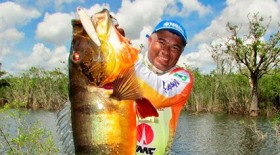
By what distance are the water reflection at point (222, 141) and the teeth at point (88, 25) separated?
1768 cm

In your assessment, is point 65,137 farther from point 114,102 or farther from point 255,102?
point 255,102

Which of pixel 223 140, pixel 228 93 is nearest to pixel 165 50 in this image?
pixel 223 140

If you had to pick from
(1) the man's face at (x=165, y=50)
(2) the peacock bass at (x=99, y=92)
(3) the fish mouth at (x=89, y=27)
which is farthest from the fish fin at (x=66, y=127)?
(1) the man's face at (x=165, y=50)

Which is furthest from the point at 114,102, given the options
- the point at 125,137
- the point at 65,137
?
the point at 65,137

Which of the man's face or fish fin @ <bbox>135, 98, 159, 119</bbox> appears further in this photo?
the man's face

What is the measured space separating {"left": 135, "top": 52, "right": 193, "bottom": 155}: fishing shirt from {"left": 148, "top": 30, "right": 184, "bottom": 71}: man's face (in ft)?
0.16

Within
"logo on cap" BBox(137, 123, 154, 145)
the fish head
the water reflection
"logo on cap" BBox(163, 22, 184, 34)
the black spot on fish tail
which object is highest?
"logo on cap" BBox(163, 22, 184, 34)

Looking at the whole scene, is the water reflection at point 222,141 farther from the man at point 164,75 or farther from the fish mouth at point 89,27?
the fish mouth at point 89,27

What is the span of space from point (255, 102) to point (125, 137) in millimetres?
45643

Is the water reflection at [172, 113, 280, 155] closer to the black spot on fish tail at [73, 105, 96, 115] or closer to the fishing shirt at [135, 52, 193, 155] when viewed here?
the fishing shirt at [135, 52, 193, 155]

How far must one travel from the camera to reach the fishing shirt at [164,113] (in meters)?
2.42

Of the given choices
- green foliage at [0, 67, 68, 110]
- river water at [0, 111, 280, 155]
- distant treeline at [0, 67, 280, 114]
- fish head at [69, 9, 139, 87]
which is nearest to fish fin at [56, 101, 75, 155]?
fish head at [69, 9, 139, 87]

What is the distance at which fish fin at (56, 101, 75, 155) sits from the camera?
1914 millimetres

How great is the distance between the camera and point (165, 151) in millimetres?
2734
